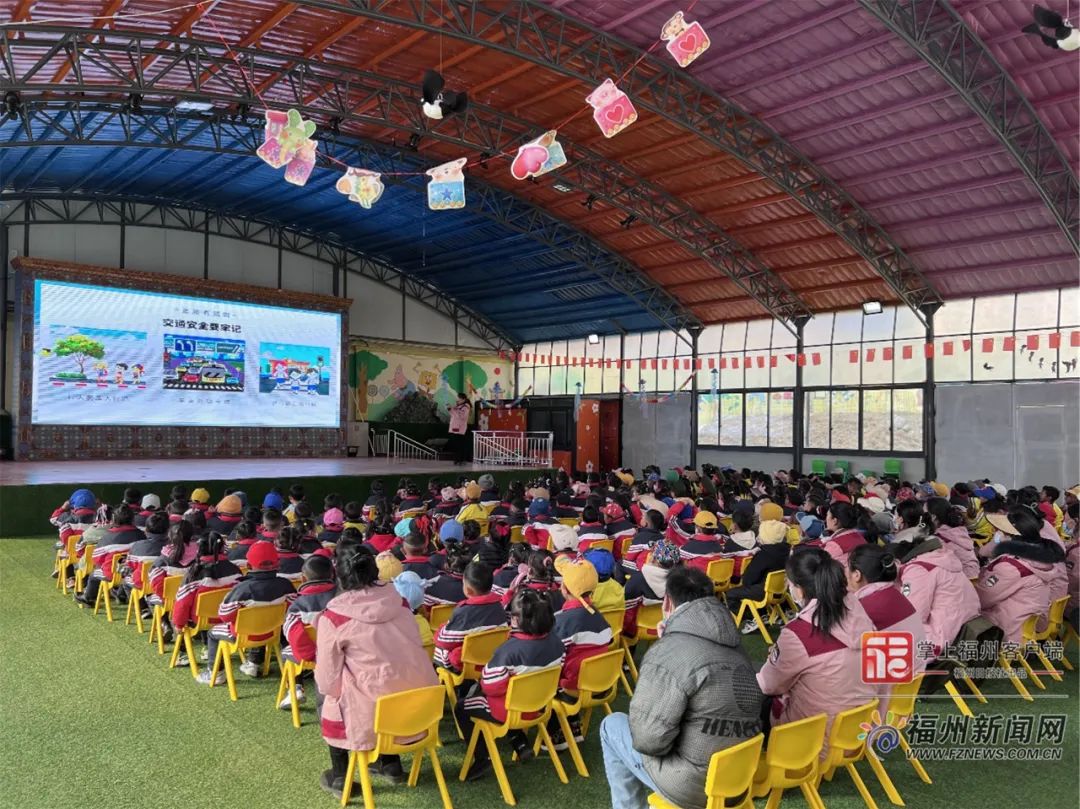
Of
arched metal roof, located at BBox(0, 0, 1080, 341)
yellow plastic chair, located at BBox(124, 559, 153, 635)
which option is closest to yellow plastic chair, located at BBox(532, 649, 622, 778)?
yellow plastic chair, located at BBox(124, 559, 153, 635)

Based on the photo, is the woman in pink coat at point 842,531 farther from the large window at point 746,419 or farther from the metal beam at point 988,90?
the large window at point 746,419

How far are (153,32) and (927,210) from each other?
39.0 ft

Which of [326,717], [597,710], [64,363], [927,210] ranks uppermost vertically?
[927,210]

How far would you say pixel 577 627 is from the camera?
354 centimetres

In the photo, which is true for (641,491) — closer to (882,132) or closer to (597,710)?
(597,710)

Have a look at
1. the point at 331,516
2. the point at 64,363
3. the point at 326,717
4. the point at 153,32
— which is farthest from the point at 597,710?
the point at 64,363

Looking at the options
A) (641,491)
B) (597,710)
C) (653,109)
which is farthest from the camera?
(653,109)

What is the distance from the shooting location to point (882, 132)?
11.2 meters

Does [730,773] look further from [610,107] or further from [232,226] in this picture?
[232,226]

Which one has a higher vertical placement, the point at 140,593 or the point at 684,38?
the point at 684,38

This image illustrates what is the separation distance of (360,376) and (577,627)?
1774 centimetres

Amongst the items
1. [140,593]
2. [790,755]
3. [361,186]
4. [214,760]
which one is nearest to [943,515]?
[790,755]

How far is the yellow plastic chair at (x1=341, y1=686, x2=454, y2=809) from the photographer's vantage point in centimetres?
281

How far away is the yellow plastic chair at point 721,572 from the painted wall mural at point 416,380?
15877mm
